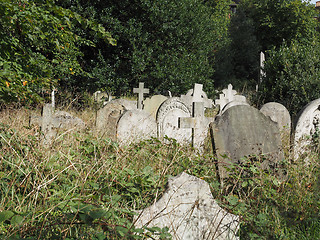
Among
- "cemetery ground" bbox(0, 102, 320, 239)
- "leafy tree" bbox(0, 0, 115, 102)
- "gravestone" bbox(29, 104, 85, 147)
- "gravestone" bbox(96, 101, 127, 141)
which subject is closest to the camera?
"cemetery ground" bbox(0, 102, 320, 239)

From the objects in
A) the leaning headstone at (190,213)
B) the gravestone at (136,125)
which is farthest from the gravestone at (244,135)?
the leaning headstone at (190,213)

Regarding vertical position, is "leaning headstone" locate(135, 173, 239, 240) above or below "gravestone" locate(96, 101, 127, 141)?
below

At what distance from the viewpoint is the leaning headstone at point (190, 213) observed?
2594 mm

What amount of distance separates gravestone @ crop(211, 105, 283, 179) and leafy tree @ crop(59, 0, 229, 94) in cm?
787

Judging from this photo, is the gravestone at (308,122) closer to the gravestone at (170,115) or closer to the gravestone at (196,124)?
the gravestone at (196,124)

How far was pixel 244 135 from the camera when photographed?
473cm

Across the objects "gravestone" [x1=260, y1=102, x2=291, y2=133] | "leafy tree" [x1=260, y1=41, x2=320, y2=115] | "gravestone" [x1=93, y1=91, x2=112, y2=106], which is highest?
"leafy tree" [x1=260, y1=41, x2=320, y2=115]

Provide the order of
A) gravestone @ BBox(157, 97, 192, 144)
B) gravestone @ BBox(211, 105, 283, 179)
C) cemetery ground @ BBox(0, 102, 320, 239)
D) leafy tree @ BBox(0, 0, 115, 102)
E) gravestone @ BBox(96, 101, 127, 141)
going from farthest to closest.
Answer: gravestone @ BBox(157, 97, 192, 144)
gravestone @ BBox(96, 101, 127, 141)
leafy tree @ BBox(0, 0, 115, 102)
gravestone @ BBox(211, 105, 283, 179)
cemetery ground @ BBox(0, 102, 320, 239)

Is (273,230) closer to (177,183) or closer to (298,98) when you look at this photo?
(177,183)

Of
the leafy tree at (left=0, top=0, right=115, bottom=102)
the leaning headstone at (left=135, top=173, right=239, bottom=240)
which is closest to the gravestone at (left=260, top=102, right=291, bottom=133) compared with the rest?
the leafy tree at (left=0, top=0, right=115, bottom=102)

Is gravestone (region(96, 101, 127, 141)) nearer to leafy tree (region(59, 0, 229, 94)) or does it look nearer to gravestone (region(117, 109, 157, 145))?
gravestone (region(117, 109, 157, 145))

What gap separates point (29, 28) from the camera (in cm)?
551

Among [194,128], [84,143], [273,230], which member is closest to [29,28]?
[84,143]

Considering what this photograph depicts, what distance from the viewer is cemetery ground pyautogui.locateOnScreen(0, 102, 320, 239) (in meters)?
2.30
